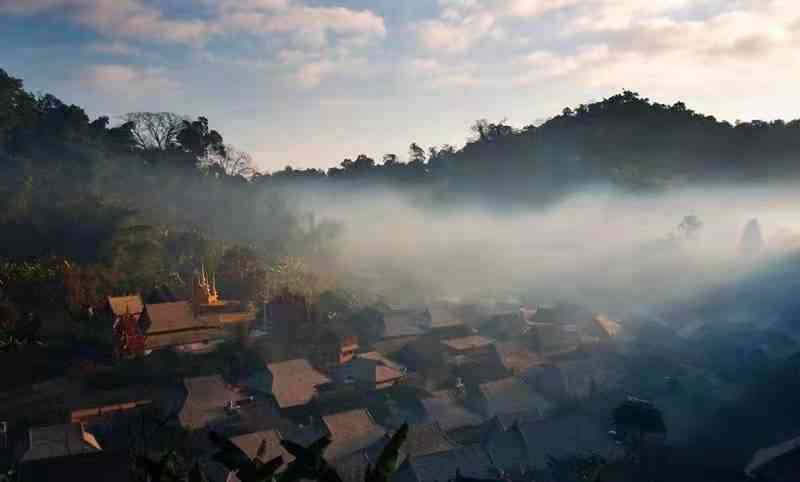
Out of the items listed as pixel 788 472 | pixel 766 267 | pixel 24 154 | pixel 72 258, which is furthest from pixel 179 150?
pixel 788 472

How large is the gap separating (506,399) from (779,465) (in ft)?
37.3

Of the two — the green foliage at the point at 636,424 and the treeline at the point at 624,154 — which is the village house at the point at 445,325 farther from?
the treeline at the point at 624,154

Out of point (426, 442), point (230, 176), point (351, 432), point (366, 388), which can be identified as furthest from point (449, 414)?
point (230, 176)

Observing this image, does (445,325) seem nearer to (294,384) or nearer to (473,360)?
(473,360)

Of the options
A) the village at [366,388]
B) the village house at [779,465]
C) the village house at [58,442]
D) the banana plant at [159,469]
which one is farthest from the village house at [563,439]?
the banana plant at [159,469]

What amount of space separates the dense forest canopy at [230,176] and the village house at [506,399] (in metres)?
23.7

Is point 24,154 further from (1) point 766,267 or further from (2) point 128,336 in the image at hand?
(1) point 766,267

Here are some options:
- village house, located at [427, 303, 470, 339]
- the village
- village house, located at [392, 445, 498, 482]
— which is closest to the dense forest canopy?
the village

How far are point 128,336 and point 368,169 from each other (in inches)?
3202

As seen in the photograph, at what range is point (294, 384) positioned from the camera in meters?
32.5

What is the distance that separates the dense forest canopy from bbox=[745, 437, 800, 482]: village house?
116 ft

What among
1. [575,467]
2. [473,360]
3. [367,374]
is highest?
[367,374]

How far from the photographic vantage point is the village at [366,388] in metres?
25.1

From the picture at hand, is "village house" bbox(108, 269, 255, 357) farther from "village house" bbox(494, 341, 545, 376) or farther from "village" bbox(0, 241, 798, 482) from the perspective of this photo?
"village house" bbox(494, 341, 545, 376)
